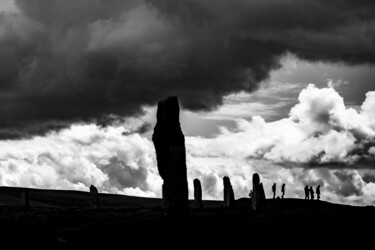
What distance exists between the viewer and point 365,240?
80.0 ft

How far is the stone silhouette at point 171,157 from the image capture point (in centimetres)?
3512

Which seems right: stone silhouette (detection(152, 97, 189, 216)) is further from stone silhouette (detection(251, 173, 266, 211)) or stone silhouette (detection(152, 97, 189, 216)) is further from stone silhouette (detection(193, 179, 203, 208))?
stone silhouette (detection(193, 179, 203, 208))

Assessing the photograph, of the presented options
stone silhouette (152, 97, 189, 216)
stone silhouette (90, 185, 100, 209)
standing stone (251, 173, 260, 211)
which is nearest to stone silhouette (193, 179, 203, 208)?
standing stone (251, 173, 260, 211)

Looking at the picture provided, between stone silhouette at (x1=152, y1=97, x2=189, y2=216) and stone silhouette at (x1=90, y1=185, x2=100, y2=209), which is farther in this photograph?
stone silhouette at (x1=90, y1=185, x2=100, y2=209)

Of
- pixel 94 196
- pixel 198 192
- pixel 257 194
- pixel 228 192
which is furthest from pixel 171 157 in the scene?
pixel 94 196

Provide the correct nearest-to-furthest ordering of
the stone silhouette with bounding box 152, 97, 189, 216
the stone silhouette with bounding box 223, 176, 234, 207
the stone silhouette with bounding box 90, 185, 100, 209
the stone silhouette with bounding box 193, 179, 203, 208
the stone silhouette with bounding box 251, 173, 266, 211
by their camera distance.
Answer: the stone silhouette with bounding box 152, 97, 189, 216 → the stone silhouette with bounding box 251, 173, 266, 211 → the stone silhouette with bounding box 223, 176, 234, 207 → the stone silhouette with bounding box 193, 179, 203, 208 → the stone silhouette with bounding box 90, 185, 100, 209

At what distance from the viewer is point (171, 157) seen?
1385 inches

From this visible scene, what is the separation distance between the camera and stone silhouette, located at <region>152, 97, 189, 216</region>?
A: 115 ft

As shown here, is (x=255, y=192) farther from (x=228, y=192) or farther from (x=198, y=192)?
(x=198, y=192)

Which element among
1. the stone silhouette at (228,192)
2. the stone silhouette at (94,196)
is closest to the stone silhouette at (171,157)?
the stone silhouette at (228,192)

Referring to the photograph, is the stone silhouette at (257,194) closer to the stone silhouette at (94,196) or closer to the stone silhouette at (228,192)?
the stone silhouette at (228,192)

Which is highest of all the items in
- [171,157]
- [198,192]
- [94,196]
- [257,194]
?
[171,157]

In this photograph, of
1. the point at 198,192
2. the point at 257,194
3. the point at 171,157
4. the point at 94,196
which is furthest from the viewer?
the point at 94,196

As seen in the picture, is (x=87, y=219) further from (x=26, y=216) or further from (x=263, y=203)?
(x=263, y=203)
